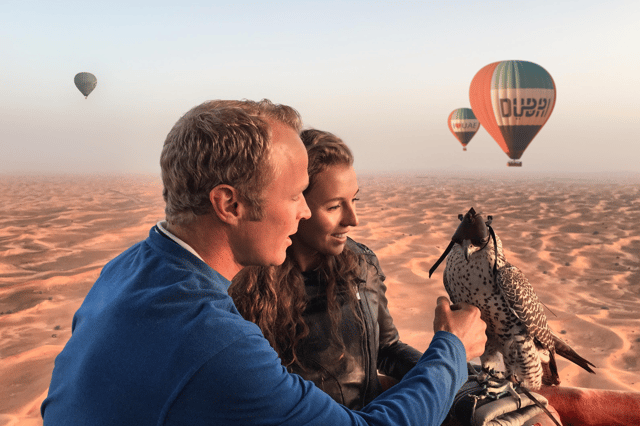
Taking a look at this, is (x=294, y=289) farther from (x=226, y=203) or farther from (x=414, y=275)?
(x=414, y=275)

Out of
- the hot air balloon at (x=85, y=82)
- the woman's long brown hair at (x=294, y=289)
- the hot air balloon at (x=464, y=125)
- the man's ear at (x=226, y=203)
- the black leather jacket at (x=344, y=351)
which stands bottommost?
the black leather jacket at (x=344, y=351)

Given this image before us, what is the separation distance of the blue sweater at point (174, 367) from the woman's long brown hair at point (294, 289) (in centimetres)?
85

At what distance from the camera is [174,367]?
89 centimetres

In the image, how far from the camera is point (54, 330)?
21.4 ft

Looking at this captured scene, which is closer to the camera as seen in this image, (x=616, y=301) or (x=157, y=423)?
(x=157, y=423)

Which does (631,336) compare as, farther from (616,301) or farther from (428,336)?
(428,336)

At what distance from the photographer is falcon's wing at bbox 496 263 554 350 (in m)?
2.05

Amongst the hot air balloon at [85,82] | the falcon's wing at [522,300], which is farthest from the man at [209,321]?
the hot air balloon at [85,82]

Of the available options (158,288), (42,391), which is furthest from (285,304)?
(42,391)

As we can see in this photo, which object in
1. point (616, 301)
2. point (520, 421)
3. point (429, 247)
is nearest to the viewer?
point (520, 421)

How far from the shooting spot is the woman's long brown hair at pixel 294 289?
1.88 meters

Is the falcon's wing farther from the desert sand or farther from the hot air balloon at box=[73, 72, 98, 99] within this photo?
the hot air balloon at box=[73, 72, 98, 99]

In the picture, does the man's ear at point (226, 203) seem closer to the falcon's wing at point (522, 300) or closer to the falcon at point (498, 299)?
the falcon at point (498, 299)

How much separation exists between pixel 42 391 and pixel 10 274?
22.4ft
